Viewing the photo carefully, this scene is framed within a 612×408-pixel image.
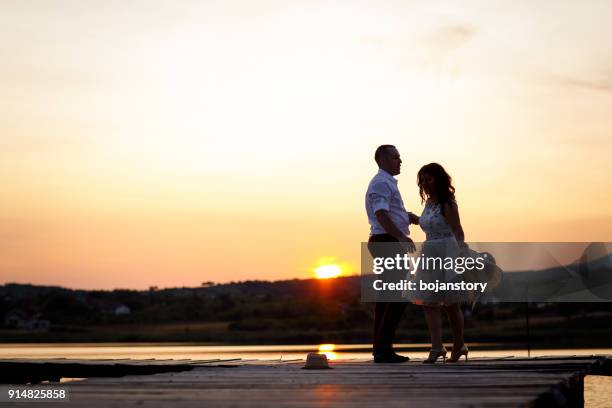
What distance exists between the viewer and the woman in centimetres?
886

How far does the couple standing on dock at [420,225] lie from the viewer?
29.1 feet

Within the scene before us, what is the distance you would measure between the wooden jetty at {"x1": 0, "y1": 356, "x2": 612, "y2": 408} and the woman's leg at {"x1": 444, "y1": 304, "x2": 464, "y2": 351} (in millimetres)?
479

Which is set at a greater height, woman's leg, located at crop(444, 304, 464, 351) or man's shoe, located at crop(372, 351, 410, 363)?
woman's leg, located at crop(444, 304, 464, 351)

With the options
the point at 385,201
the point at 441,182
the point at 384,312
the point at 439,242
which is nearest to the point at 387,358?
the point at 384,312

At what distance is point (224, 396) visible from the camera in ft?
18.4

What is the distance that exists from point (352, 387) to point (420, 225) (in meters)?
3.26

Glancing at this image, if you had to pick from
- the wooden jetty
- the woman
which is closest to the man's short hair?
the woman

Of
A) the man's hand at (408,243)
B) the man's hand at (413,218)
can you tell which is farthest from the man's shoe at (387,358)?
the man's hand at (413,218)

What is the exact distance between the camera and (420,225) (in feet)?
30.2

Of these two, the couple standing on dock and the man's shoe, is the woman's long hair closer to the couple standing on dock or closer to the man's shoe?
the couple standing on dock

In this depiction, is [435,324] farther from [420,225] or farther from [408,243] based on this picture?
[420,225]

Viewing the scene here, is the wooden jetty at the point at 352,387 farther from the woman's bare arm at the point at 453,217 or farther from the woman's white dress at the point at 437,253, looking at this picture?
the woman's bare arm at the point at 453,217

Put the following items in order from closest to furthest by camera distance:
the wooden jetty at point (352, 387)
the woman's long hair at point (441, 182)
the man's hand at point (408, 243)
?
the wooden jetty at point (352, 387)
the woman's long hair at point (441, 182)
the man's hand at point (408, 243)

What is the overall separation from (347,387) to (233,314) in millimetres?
87455
